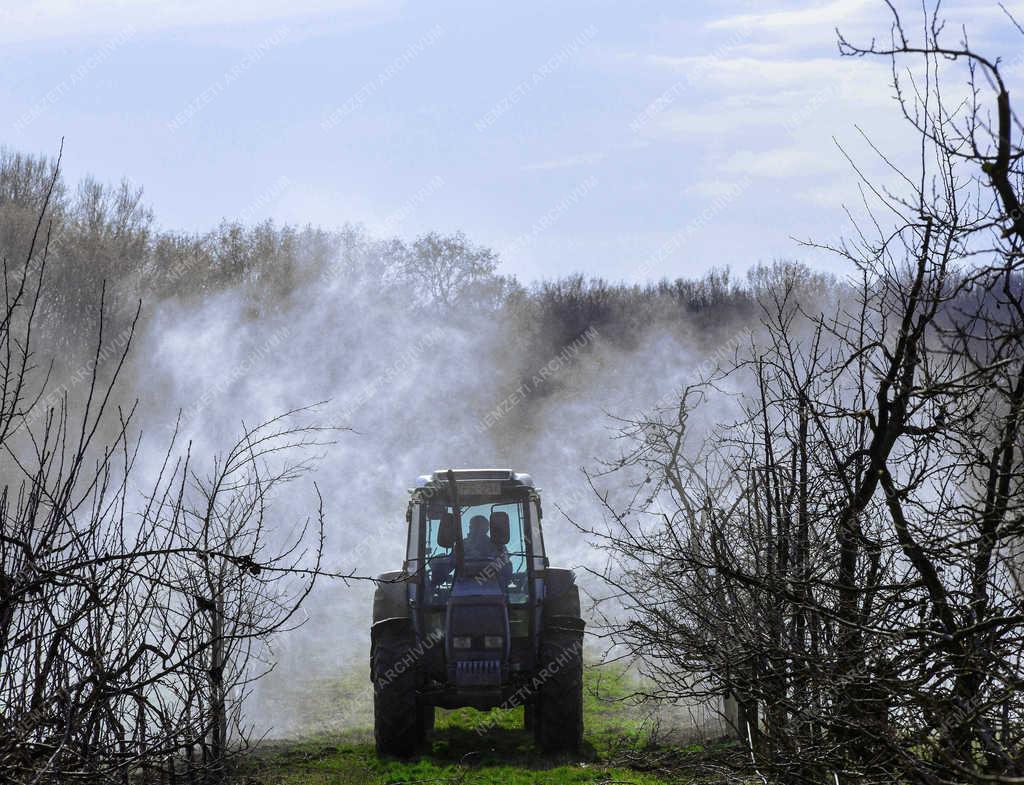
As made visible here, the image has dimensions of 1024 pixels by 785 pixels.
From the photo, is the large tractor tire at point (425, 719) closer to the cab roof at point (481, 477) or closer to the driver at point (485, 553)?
the driver at point (485, 553)

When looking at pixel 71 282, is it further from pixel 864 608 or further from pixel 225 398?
pixel 864 608

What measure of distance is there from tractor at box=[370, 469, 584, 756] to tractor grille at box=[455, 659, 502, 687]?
1 cm

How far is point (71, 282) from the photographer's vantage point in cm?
3922

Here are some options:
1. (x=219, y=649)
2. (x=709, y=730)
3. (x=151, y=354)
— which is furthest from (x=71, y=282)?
(x=219, y=649)

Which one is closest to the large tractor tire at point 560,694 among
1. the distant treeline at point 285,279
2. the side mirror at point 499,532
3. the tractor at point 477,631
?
the tractor at point 477,631

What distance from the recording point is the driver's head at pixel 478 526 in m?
11.6

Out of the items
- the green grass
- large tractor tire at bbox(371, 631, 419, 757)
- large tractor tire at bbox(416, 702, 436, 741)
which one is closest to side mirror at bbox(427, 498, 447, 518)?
large tractor tire at bbox(371, 631, 419, 757)

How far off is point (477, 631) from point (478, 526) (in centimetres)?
116

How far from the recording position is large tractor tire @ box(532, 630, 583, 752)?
1127 centimetres

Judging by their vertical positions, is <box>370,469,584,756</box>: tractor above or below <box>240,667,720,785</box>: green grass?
above

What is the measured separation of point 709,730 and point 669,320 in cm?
3331

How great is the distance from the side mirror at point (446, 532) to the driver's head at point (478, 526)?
243mm

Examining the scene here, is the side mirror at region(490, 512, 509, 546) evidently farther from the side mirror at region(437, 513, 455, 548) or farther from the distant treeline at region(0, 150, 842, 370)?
the distant treeline at region(0, 150, 842, 370)

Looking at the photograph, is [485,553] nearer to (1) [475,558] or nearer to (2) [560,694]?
(1) [475,558]
